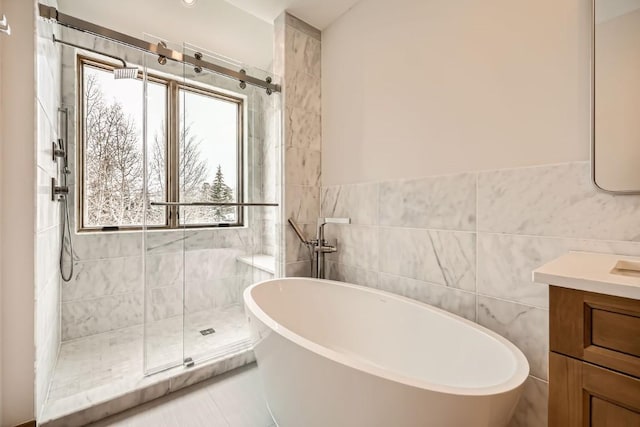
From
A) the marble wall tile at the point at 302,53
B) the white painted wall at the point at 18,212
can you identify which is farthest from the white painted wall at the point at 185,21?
the white painted wall at the point at 18,212

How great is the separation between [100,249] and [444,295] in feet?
9.00

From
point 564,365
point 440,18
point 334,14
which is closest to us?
point 564,365

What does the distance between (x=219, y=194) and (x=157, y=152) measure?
20.5 inches

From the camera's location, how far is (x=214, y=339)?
209 centimetres

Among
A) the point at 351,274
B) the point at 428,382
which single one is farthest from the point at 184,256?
the point at 428,382

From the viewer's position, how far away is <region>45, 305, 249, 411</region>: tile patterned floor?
1663 mm

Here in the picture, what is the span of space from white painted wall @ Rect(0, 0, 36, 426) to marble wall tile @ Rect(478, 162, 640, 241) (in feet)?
7.11

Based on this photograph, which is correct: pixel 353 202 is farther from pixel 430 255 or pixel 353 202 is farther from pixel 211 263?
pixel 211 263

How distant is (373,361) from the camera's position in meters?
1.67

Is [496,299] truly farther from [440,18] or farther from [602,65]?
[440,18]

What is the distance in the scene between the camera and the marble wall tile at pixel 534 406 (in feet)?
3.98

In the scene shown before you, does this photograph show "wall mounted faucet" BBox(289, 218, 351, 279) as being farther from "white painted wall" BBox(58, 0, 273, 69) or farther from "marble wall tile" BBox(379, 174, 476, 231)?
"white painted wall" BBox(58, 0, 273, 69)

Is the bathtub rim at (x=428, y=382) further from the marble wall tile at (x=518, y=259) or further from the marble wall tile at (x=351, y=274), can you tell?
the marble wall tile at (x=351, y=274)

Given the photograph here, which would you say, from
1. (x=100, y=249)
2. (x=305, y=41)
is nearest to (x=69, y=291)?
(x=100, y=249)
